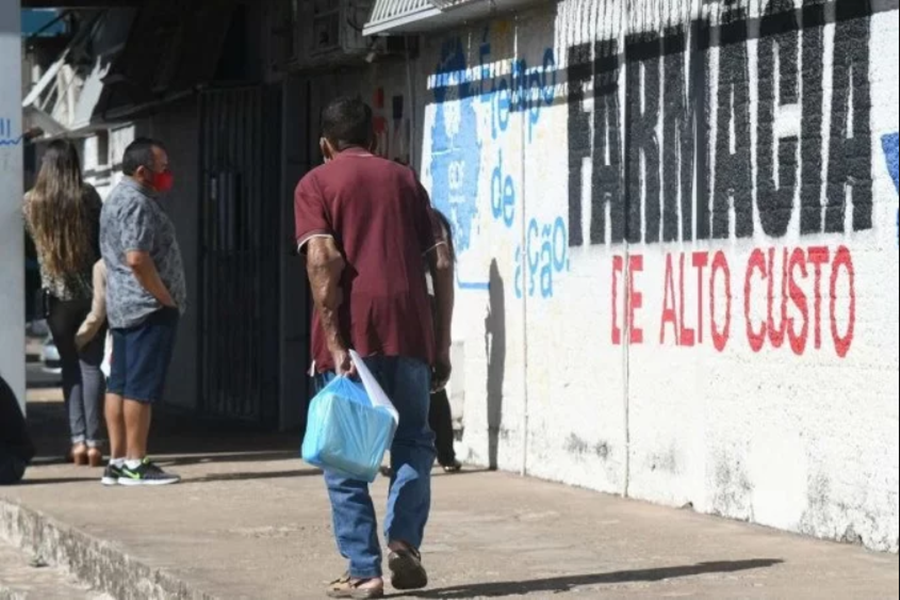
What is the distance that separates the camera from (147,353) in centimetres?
1104

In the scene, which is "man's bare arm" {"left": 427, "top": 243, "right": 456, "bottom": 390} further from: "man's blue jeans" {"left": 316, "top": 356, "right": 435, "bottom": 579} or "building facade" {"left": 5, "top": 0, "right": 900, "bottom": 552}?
"building facade" {"left": 5, "top": 0, "right": 900, "bottom": 552}

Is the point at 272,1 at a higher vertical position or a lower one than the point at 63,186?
higher

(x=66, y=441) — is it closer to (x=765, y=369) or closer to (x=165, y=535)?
(x=165, y=535)

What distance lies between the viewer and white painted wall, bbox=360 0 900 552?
8172 millimetres

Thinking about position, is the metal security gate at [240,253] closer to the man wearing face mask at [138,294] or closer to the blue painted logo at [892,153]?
the man wearing face mask at [138,294]

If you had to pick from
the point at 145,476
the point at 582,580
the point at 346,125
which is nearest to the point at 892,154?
the point at 582,580

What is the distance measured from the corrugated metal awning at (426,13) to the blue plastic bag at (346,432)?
466 centimetres

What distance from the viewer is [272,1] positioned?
15.5 meters

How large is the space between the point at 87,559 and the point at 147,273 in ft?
7.71

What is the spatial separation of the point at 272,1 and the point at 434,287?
848 cm

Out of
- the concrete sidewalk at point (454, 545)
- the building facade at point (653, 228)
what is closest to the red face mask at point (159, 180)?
the concrete sidewalk at point (454, 545)

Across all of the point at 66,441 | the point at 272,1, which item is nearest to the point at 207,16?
the point at 272,1

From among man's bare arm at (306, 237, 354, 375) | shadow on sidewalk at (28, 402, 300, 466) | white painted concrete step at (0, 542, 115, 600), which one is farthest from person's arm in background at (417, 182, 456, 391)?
shadow on sidewalk at (28, 402, 300, 466)

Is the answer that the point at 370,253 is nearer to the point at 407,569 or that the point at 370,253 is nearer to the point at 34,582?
the point at 407,569
